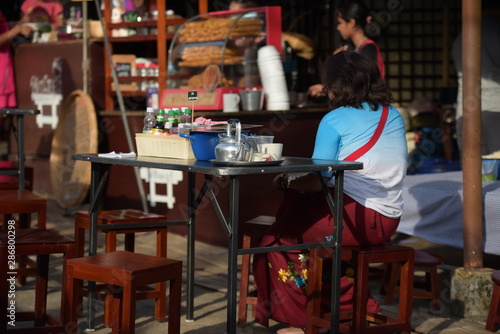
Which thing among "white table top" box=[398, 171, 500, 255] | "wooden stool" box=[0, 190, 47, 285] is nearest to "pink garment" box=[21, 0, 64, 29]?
"wooden stool" box=[0, 190, 47, 285]

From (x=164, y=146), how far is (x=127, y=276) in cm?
77

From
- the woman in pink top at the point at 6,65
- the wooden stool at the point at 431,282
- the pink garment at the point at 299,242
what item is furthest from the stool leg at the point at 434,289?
the woman in pink top at the point at 6,65

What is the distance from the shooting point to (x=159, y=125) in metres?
3.93

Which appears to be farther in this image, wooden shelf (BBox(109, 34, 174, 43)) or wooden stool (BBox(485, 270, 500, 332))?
wooden shelf (BBox(109, 34, 174, 43))

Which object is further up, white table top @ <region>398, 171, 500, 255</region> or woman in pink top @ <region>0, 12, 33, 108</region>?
woman in pink top @ <region>0, 12, 33, 108</region>

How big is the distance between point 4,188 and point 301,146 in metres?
2.23

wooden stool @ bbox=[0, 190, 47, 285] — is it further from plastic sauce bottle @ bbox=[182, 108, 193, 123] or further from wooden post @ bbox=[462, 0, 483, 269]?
wooden post @ bbox=[462, 0, 483, 269]

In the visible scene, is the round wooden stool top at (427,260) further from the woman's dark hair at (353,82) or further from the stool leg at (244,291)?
the woman's dark hair at (353,82)

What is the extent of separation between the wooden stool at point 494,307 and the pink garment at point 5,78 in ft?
16.8

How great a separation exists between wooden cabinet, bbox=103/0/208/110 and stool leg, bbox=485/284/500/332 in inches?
145

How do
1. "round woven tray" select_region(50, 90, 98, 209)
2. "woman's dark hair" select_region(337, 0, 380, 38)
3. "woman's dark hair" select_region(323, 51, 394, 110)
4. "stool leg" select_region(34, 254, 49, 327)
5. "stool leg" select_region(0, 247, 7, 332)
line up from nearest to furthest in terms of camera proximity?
1. "stool leg" select_region(0, 247, 7, 332)
2. "woman's dark hair" select_region(323, 51, 394, 110)
3. "stool leg" select_region(34, 254, 49, 327)
4. "woman's dark hair" select_region(337, 0, 380, 38)
5. "round woven tray" select_region(50, 90, 98, 209)

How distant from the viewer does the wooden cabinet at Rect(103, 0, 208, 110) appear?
6898 mm

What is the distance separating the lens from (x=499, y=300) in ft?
13.1

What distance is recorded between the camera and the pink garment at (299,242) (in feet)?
12.5
